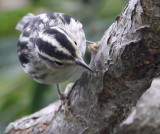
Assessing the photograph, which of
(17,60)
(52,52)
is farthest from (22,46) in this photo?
(17,60)

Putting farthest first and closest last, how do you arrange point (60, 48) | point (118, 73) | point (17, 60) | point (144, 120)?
point (17, 60)
point (144, 120)
point (60, 48)
point (118, 73)

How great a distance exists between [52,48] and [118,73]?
44cm

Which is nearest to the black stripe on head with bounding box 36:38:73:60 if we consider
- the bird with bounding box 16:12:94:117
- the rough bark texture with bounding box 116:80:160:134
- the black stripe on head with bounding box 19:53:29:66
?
the bird with bounding box 16:12:94:117

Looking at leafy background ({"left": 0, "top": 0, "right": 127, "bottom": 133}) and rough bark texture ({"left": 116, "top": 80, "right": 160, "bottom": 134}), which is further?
leafy background ({"left": 0, "top": 0, "right": 127, "bottom": 133})

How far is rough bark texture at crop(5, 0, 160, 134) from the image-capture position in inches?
66.7

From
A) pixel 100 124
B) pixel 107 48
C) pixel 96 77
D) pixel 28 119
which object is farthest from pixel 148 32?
pixel 28 119

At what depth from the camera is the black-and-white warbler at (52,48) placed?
2.05 meters

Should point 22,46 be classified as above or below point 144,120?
above

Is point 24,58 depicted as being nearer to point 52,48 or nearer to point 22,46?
point 22,46

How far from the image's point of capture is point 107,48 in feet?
6.39

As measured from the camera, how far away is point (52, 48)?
204 cm

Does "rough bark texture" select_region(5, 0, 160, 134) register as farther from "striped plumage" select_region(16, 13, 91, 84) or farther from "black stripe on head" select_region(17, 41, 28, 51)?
"black stripe on head" select_region(17, 41, 28, 51)

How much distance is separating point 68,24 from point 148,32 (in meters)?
0.94

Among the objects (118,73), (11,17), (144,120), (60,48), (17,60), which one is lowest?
(144,120)
